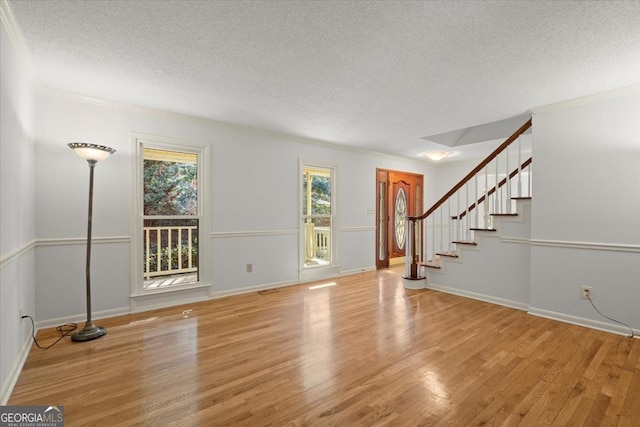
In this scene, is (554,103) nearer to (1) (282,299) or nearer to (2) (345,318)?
(2) (345,318)

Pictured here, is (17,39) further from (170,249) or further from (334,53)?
(170,249)

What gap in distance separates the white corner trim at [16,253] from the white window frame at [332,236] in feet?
10.3

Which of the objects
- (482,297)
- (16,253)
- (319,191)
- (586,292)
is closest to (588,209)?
(586,292)

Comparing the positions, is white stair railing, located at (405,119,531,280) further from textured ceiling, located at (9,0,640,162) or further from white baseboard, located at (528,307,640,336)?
white baseboard, located at (528,307,640,336)

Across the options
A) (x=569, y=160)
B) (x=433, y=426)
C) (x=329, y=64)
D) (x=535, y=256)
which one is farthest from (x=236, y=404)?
(x=569, y=160)

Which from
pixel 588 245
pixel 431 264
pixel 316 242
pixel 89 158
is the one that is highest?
pixel 89 158

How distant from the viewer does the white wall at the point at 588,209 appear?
2781mm

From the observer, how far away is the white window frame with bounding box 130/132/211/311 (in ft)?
11.1

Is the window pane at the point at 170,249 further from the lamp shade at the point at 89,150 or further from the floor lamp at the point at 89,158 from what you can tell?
the lamp shade at the point at 89,150

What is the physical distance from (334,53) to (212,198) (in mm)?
2523

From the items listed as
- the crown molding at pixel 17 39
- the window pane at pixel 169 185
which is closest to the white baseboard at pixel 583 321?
the window pane at pixel 169 185

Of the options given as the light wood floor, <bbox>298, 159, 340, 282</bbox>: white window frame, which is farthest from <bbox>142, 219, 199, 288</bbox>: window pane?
<bbox>298, 159, 340, 282</bbox>: white window frame

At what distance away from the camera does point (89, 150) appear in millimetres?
2592

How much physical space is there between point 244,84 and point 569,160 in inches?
136
